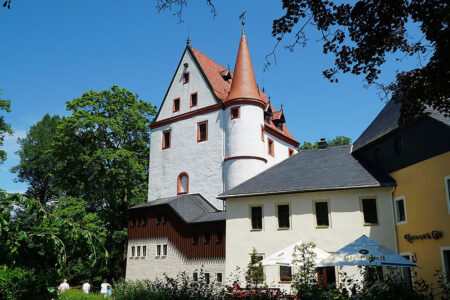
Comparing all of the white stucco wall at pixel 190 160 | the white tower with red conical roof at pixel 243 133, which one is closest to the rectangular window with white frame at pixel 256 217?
the white tower with red conical roof at pixel 243 133

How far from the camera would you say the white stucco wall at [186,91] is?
33022 mm

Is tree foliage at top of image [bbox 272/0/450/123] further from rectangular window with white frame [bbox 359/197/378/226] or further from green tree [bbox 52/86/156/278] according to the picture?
green tree [bbox 52/86/156/278]

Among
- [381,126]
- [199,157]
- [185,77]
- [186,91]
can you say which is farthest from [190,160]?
[381,126]

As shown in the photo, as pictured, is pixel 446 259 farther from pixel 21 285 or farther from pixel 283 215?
pixel 21 285

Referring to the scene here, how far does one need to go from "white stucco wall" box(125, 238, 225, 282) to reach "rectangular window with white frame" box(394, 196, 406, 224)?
33.3 feet

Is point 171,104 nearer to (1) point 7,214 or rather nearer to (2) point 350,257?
(2) point 350,257

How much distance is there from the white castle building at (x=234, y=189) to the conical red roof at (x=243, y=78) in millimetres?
92

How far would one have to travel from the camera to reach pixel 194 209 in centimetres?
2838

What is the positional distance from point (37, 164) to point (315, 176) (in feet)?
106

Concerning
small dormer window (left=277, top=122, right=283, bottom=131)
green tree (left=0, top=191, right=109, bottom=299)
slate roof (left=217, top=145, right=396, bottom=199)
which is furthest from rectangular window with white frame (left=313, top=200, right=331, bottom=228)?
green tree (left=0, top=191, right=109, bottom=299)

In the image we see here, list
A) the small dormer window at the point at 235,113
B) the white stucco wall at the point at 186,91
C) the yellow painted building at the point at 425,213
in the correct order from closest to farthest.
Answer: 1. the yellow painted building at the point at 425,213
2. the small dormer window at the point at 235,113
3. the white stucco wall at the point at 186,91

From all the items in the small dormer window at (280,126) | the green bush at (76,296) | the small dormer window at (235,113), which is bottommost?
the green bush at (76,296)

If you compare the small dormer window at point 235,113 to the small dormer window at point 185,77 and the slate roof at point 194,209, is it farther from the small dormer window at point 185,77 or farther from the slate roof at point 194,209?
the slate roof at point 194,209

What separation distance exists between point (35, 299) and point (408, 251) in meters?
17.3
